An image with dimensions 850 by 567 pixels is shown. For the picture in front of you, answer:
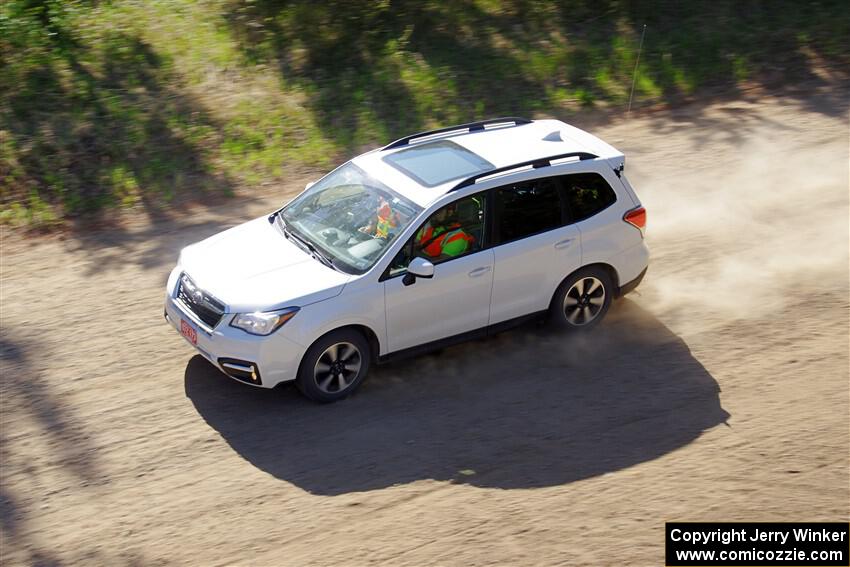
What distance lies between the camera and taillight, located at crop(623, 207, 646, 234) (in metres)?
9.80

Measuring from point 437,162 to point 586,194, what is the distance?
1.48 meters

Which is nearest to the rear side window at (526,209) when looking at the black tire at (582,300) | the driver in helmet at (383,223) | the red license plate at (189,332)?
the black tire at (582,300)

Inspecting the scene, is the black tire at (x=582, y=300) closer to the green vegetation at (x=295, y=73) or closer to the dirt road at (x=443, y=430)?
the dirt road at (x=443, y=430)

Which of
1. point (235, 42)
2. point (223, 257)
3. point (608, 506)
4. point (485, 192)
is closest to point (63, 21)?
point (235, 42)

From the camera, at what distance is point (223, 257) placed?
9.02m

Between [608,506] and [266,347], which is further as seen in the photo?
[266,347]

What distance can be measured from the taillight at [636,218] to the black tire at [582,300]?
547 millimetres

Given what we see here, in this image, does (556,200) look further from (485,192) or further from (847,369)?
(847,369)

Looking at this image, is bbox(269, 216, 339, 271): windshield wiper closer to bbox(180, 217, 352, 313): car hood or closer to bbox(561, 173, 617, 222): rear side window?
bbox(180, 217, 352, 313): car hood

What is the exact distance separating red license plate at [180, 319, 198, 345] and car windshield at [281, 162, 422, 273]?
131cm

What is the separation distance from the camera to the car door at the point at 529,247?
917 centimetres

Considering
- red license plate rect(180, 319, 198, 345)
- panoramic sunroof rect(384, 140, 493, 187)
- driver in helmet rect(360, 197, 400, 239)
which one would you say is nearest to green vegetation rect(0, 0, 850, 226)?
panoramic sunroof rect(384, 140, 493, 187)

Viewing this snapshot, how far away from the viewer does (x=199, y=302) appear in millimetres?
8586

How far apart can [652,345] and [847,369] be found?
5.96ft
